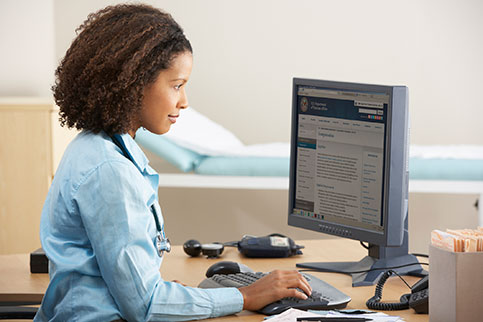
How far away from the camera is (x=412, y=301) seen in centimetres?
125

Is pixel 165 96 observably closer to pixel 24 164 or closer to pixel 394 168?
pixel 394 168

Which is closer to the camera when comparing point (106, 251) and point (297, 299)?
point (106, 251)

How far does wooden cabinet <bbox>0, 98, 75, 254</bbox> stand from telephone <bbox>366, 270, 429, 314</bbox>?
6.83 ft

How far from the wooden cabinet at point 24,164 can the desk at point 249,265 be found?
136 centimetres

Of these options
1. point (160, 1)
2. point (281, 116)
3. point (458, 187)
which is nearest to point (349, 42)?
point (281, 116)

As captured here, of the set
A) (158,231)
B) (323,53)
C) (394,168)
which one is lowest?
(158,231)

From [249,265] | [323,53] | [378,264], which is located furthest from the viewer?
[323,53]

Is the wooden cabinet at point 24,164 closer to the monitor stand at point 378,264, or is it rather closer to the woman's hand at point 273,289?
the monitor stand at point 378,264

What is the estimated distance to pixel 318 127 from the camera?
1.61 m

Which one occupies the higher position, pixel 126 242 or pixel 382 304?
pixel 126 242

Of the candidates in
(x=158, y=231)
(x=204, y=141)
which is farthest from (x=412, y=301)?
(x=204, y=141)

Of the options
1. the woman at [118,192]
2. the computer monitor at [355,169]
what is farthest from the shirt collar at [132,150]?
the computer monitor at [355,169]

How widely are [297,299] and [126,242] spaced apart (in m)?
0.34

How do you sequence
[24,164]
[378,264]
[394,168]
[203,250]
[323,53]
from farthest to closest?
[323,53]
[24,164]
[203,250]
[378,264]
[394,168]
